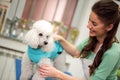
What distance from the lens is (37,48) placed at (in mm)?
1735

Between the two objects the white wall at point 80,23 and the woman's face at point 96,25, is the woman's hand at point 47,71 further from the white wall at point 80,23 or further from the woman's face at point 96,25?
the white wall at point 80,23

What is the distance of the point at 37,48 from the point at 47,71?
0.22 metres

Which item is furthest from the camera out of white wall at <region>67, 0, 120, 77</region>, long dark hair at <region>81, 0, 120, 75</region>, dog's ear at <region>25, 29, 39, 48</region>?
white wall at <region>67, 0, 120, 77</region>

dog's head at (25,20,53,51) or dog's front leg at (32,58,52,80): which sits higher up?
dog's head at (25,20,53,51)

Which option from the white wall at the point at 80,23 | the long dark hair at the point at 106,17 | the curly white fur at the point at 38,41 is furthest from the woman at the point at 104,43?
the white wall at the point at 80,23

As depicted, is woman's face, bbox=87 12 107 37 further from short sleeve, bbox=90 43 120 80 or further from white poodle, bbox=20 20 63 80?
white poodle, bbox=20 20 63 80

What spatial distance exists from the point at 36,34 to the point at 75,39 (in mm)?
1426

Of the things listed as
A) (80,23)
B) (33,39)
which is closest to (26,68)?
(33,39)

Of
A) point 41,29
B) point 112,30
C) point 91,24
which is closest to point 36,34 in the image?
point 41,29

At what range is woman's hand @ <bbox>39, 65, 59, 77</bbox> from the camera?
Answer: 62.1 inches

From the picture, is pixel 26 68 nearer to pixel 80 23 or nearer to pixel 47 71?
pixel 47 71

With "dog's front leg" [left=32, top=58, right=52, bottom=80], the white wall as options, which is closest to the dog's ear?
"dog's front leg" [left=32, top=58, right=52, bottom=80]

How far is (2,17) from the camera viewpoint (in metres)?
2.80

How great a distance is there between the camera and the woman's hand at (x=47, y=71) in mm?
1577
